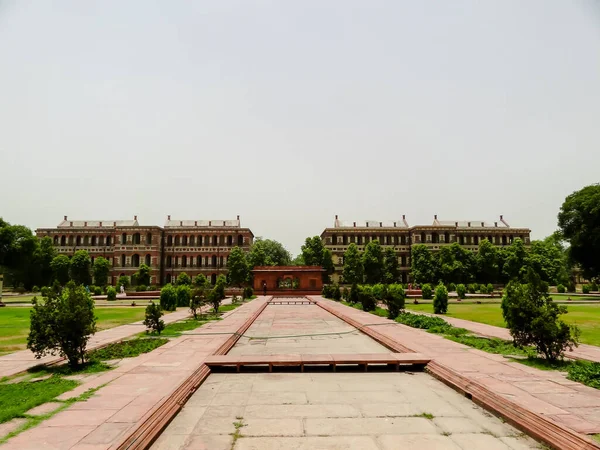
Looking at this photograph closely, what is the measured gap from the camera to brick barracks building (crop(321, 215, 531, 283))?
6856 centimetres

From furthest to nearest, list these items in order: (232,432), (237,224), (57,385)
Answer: (237,224), (57,385), (232,432)

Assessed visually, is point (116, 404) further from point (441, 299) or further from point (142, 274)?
point (142, 274)

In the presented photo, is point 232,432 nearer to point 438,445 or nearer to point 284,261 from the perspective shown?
point 438,445

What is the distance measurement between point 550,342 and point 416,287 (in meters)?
45.6

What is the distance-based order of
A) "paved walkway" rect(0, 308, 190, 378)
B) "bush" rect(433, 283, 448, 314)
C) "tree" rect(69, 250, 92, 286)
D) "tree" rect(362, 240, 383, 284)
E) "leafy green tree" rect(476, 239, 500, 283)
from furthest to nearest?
"tree" rect(362, 240, 383, 284)
"leafy green tree" rect(476, 239, 500, 283)
"tree" rect(69, 250, 92, 286)
"bush" rect(433, 283, 448, 314)
"paved walkway" rect(0, 308, 190, 378)

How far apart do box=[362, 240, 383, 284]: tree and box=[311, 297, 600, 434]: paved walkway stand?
4975 centimetres

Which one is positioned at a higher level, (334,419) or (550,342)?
(550,342)

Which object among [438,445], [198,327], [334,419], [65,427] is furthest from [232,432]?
[198,327]

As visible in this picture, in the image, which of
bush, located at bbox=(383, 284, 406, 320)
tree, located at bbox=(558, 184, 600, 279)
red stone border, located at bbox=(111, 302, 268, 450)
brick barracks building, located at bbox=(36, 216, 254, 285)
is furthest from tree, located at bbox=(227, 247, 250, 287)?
red stone border, located at bbox=(111, 302, 268, 450)

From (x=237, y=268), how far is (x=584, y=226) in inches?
1664

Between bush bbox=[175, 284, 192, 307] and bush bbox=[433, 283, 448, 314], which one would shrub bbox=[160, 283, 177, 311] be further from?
bush bbox=[433, 283, 448, 314]

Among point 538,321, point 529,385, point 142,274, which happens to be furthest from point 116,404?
point 142,274

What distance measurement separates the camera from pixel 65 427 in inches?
191

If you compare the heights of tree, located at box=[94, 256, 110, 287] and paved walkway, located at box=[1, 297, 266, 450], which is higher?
tree, located at box=[94, 256, 110, 287]
